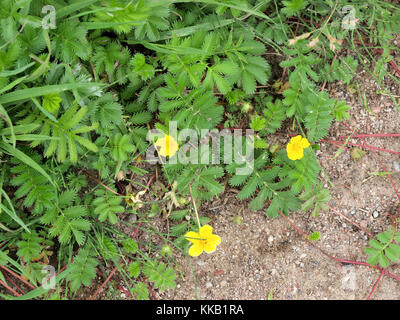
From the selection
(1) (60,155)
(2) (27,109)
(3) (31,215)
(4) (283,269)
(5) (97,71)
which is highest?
(5) (97,71)

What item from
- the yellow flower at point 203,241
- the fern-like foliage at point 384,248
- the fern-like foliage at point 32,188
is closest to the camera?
the fern-like foliage at point 32,188

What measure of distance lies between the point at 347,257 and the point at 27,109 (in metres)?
2.08

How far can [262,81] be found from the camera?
218 centimetres

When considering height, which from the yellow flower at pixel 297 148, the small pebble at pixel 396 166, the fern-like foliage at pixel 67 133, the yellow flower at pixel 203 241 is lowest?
the yellow flower at pixel 203 241

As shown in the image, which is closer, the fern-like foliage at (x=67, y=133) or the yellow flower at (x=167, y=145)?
the fern-like foliage at (x=67, y=133)

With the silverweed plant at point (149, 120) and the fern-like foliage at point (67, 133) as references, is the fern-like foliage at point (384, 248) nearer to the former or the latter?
the silverweed plant at point (149, 120)

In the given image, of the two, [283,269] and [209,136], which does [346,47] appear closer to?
[209,136]

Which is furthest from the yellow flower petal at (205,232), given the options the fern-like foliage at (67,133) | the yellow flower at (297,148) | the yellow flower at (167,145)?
the fern-like foliage at (67,133)

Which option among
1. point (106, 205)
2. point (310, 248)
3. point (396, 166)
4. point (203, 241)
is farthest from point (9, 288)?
point (396, 166)

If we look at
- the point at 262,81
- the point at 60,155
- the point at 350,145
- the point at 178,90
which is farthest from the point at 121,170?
the point at 350,145

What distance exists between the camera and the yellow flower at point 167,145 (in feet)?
6.93

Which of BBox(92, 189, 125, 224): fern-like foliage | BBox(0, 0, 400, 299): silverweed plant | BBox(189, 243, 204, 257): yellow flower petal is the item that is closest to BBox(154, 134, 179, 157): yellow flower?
BBox(0, 0, 400, 299): silverweed plant

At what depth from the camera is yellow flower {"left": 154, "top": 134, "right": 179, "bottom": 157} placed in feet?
6.93

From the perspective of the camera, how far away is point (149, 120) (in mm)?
2283
